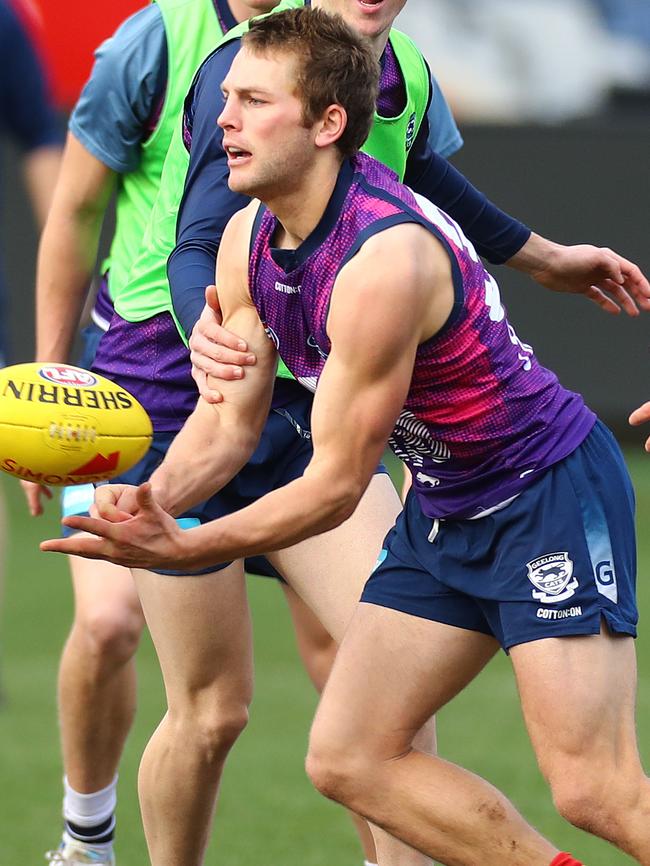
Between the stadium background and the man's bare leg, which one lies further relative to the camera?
the stadium background

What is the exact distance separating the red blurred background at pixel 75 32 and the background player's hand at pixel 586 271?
407 inches

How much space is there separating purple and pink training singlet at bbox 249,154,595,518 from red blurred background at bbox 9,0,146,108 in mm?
11230

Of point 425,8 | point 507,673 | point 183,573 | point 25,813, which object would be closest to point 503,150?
point 425,8

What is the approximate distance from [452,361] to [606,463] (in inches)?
19.1

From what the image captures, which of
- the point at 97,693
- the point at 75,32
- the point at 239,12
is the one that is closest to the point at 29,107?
the point at 239,12

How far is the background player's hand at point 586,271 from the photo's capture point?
194 inches

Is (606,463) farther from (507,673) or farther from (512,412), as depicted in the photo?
(507,673)

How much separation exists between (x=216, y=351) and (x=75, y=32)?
1158cm

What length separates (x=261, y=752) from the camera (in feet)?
23.0

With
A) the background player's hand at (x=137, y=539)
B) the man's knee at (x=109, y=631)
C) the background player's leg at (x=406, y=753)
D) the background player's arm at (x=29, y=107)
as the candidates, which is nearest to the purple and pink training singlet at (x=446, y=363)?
the background player's leg at (x=406, y=753)

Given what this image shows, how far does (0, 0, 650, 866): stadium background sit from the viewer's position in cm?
600

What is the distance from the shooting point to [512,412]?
4031mm

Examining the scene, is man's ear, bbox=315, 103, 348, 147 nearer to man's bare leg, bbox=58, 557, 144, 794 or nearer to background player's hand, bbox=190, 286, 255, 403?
background player's hand, bbox=190, 286, 255, 403

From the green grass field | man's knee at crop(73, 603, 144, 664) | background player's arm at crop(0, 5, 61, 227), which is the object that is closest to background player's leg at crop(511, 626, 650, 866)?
man's knee at crop(73, 603, 144, 664)
